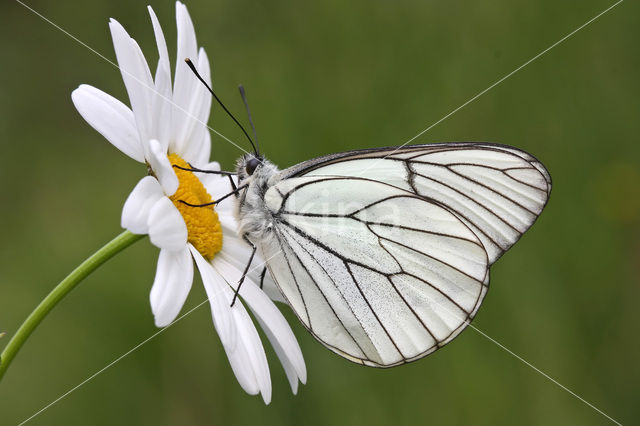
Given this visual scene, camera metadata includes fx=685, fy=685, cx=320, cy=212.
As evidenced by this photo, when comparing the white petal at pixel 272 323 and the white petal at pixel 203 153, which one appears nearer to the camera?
the white petal at pixel 272 323

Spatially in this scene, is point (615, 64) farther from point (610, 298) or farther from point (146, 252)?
point (146, 252)

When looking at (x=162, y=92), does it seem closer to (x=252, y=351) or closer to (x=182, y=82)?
(x=182, y=82)

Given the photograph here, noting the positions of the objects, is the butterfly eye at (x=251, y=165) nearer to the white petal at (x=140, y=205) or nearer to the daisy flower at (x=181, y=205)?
the daisy flower at (x=181, y=205)

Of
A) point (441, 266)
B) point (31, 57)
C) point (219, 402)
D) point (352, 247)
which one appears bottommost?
point (219, 402)

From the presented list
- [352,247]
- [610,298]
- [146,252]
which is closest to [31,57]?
[146,252]

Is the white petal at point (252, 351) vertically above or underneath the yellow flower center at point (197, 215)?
underneath

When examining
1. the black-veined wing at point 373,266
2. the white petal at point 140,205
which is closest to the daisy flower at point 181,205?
the white petal at point 140,205

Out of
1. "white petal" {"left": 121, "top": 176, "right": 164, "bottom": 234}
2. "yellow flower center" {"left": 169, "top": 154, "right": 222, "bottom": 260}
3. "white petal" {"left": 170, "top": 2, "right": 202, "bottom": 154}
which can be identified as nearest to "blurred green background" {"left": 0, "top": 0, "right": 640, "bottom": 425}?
"yellow flower center" {"left": 169, "top": 154, "right": 222, "bottom": 260}

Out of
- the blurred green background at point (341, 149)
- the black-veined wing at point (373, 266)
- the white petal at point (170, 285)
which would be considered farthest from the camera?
the blurred green background at point (341, 149)
